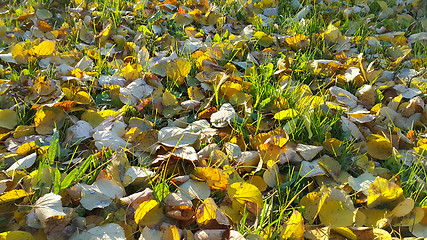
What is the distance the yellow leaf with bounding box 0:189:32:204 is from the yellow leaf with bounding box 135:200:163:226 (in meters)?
0.32

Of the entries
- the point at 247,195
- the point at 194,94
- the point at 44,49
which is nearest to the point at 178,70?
the point at 194,94

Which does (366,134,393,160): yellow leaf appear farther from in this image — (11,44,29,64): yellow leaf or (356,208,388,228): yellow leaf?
(11,44,29,64): yellow leaf

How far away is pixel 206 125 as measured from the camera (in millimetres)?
1399

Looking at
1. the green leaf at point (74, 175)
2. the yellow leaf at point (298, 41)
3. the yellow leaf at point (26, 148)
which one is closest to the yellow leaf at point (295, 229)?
the green leaf at point (74, 175)

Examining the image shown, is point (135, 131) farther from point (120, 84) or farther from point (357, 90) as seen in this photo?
point (357, 90)

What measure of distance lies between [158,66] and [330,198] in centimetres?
97

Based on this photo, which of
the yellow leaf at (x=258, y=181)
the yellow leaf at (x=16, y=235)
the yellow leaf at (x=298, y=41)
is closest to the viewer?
the yellow leaf at (x=16, y=235)

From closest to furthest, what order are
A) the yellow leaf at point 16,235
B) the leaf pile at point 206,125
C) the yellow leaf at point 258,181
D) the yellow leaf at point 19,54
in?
the yellow leaf at point 16,235 → the leaf pile at point 206,125 → the yellow leaf at point 258,181 → the yellow leaf at point 19,54

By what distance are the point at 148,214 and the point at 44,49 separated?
1.15m

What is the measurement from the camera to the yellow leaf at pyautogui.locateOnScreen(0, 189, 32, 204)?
3.28 feet

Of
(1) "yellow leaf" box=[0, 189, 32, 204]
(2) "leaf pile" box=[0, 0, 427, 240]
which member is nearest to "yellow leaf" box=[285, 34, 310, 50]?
Result: (2) "leaf pile" box=[0, 0, 427, 240]

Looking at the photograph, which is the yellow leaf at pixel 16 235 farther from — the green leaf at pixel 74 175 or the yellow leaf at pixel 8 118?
the yellow leaf at pixel 8 118

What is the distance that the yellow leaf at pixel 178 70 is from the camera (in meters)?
1.67

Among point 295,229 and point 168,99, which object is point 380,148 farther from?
point 168,99
